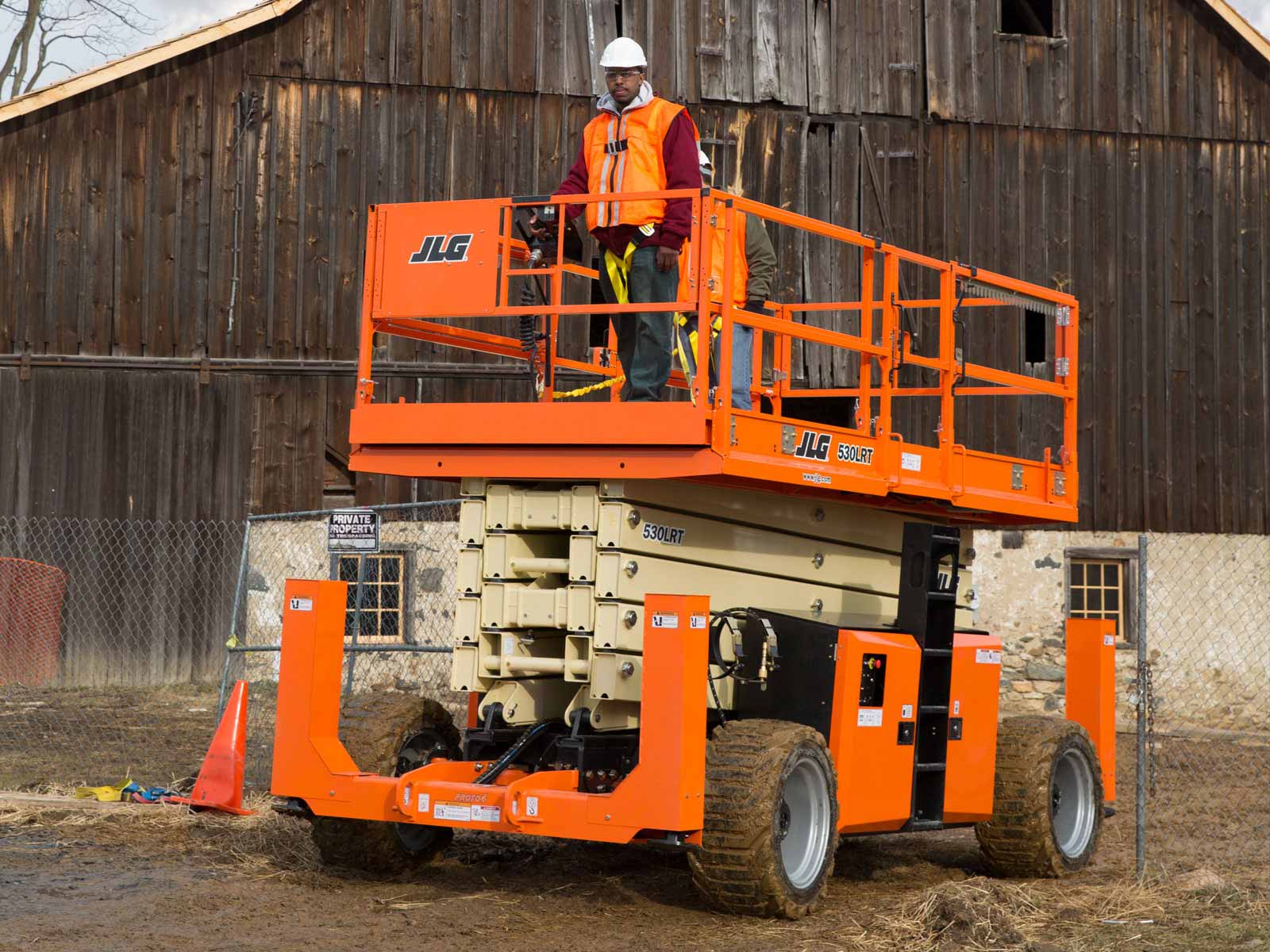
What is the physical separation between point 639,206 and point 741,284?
1298 millimetres

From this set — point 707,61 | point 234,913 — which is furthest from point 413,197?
point 234,913

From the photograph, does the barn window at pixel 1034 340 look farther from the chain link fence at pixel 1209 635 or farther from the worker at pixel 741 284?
the worker at pixel 741 284

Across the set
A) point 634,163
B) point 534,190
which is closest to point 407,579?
point 534,190

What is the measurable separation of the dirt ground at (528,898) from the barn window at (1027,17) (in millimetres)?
13557

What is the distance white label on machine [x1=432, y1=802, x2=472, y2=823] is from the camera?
7.91 metres

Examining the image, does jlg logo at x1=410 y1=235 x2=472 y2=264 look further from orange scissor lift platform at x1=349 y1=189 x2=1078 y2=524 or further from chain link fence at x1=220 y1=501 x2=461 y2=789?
chain link fence at x1=220 y1=501 x2=461 y2=789

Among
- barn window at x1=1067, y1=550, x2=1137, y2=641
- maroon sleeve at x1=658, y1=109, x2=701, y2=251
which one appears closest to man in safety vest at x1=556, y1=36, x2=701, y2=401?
maroon sleeve at x1=658, y1=109, x2=701, y2=251

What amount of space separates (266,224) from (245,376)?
1.77 metres

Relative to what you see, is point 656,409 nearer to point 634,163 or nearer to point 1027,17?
point 634,163

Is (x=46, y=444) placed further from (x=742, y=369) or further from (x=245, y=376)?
(x=742, y=369)

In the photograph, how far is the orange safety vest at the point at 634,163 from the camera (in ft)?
28.2

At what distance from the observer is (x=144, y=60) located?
19.1 m

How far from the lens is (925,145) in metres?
20.6

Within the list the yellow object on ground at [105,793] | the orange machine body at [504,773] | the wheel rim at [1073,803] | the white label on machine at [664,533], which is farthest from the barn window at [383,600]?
the white label on machine at [664,533]
